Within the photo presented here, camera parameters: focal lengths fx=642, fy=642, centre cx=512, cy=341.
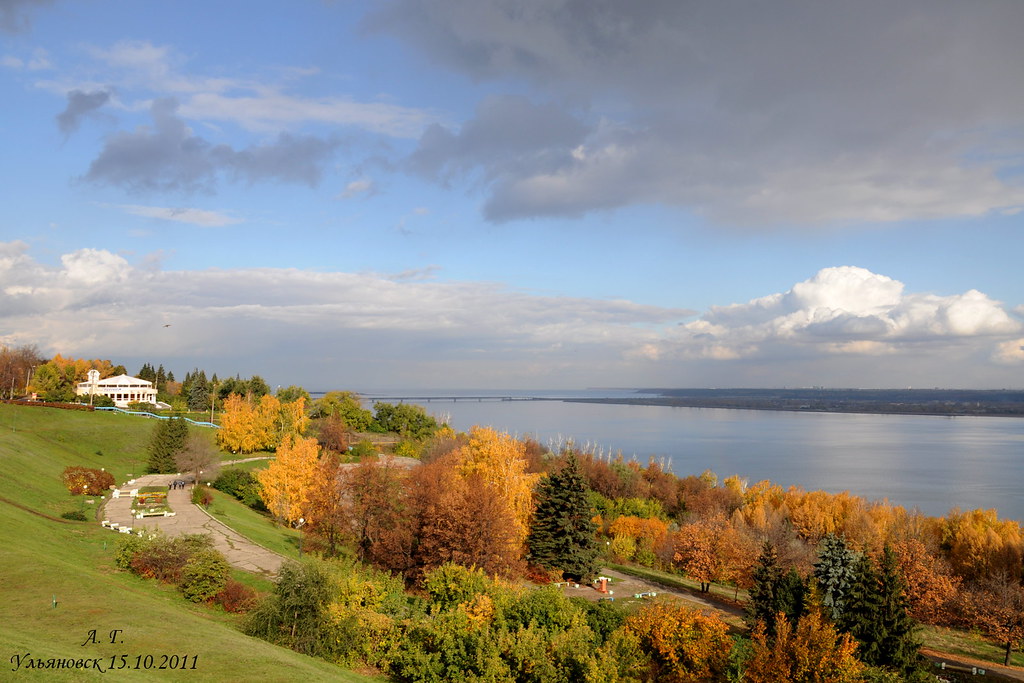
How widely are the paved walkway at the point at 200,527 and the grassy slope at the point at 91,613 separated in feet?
7.96

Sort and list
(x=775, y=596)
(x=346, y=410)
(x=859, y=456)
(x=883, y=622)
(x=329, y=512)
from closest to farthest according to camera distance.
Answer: (x=883, y=622) < (x=775, y=596) < (x=329, y=512) < (x=346, y=410) < (x=859, y=456)

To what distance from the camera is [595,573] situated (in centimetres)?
3866

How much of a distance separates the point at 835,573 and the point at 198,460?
42.5 metres

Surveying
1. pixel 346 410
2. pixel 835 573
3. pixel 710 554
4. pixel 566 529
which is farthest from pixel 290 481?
pixel 346 410

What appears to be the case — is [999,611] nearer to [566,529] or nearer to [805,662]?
[566,529]

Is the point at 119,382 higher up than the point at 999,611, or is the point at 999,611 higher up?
the point at 119,382

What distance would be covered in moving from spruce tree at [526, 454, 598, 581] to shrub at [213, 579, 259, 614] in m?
18.6

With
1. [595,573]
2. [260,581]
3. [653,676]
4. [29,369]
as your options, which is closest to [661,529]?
[595,573]

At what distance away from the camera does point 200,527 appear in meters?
34.2

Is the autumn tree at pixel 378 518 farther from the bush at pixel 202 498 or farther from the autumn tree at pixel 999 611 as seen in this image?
the autumn tree at pixel 999 611

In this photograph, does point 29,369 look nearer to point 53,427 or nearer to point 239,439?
point 53,427

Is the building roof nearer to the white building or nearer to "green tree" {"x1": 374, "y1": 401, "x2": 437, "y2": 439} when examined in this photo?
the white building

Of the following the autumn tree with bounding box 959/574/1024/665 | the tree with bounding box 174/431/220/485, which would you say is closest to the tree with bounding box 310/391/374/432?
the tree with bounding box 174/431/220/485

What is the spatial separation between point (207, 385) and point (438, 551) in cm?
8899
